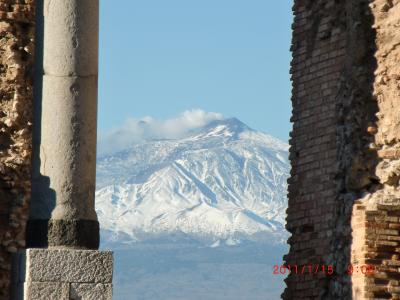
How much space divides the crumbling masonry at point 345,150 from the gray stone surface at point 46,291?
11.5ft

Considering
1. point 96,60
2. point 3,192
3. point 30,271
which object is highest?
point 96,60

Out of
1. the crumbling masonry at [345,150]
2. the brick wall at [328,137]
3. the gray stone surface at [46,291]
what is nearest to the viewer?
the gray stone surface at [46,291]

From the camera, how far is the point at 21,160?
13.9 meters

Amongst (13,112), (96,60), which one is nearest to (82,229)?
(96,60)

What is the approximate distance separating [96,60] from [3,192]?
2.25m

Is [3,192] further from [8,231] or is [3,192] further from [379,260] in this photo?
[379,260]

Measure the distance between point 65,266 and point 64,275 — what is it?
0.08 m

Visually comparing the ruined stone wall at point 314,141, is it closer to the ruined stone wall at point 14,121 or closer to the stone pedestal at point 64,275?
the ruined stone wall at point 14,121

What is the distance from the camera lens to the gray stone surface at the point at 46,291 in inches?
456

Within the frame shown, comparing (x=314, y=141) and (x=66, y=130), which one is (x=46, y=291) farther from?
(x=314, y=141)
